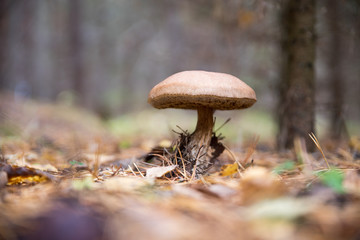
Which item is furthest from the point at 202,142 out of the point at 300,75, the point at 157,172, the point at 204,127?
the point at 300,75

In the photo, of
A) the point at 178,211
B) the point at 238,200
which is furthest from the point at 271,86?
the point at 178,211

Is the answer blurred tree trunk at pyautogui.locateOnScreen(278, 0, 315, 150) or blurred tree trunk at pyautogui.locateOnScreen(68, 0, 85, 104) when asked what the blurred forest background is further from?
blurred tree trunk at pyautogui.locateOnScreen(278, 0, 315, 150)

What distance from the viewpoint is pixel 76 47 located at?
10258 millimetres

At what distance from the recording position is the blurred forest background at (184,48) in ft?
11.7

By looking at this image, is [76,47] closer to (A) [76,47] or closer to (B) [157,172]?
(A) [76,47]

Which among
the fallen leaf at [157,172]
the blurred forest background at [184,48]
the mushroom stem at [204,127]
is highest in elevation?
the blurred forest background at [184,48]

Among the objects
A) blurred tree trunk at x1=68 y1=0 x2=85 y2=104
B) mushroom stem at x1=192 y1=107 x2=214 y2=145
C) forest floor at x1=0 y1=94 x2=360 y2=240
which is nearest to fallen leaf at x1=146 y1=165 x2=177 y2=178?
forest floor at x1=0 y1=94 x2=360 y2=240

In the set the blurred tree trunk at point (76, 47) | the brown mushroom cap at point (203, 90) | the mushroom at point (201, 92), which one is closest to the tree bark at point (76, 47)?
the blurred tree trunk at point (76, 47)

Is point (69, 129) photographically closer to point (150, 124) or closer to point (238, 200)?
point (150, 124)

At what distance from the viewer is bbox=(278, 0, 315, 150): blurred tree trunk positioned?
293 centimetres

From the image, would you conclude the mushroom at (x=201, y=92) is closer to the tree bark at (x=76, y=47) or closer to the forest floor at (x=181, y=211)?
the forest floor at (x=181, y=211)

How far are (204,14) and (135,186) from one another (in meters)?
6.87

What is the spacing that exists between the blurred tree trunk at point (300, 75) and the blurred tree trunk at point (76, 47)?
921 centimetres

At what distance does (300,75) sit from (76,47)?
9.75m
